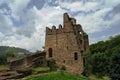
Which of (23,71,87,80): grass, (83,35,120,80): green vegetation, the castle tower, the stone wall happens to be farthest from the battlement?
(23,71,87,80): grass

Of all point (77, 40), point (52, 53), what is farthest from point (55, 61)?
point (77, 40)

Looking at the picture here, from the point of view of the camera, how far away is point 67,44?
49344 millimetres

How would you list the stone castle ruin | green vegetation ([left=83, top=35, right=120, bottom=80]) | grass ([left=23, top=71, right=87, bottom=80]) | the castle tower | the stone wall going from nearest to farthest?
grass ([left=23, top=71, right=87, bottom=80]), green vegetation ([left=83, top=35, right=120, bottom=80]), the stone wall, the stone castle ruin, the castle tower

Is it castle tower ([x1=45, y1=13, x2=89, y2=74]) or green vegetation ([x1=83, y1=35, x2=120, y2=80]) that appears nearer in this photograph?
green vegetation ([x1=83, y1=35, x2=120, y2=80])

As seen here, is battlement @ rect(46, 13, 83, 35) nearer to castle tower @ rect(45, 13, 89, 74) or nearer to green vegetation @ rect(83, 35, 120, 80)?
castle tower @ rect(45, 13, 89, 74)

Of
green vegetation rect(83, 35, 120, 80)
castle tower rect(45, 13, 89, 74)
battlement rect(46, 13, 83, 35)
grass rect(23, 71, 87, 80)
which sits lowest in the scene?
grass rect(23, 71, 87, 80)

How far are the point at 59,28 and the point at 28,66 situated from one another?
30.4 ft

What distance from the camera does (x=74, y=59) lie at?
4900 cm

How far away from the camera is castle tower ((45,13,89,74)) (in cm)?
4894

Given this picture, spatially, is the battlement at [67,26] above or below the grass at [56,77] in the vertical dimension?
above

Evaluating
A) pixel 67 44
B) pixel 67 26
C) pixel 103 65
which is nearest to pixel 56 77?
pixel 67 44

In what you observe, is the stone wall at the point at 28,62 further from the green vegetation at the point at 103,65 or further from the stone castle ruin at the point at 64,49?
the green vegetation at the point at 103,65

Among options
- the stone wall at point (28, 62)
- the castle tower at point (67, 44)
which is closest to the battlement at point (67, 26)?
the castle tower at point (67, 44)

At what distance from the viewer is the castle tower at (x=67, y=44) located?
48.9m
